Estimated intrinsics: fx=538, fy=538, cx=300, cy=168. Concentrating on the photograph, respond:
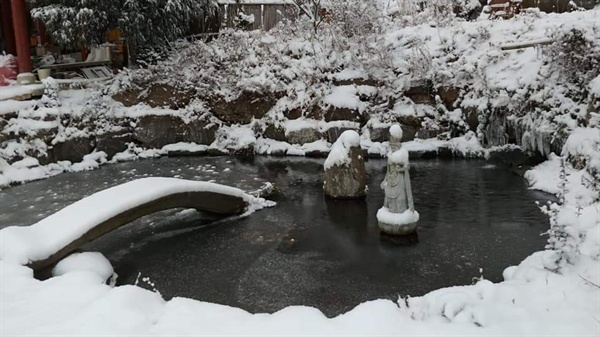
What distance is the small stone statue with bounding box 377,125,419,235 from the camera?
712cm

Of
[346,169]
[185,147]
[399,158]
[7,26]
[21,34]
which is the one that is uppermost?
[7,26]

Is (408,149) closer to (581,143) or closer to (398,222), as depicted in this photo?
(581,143)

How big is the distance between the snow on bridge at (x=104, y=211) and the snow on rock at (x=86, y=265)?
0.08m

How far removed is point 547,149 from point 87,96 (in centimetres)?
1083

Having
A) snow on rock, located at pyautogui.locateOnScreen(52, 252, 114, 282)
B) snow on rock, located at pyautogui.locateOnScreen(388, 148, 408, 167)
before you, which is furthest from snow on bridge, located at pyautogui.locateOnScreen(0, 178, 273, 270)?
snow on rock, located at pyautogui.locateOnScreen(388, 148, 408, 167)

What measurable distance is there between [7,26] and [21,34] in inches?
161

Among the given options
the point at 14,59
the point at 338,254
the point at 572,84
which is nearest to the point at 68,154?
the point at 14,59

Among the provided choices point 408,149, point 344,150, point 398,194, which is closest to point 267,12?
point 408,149

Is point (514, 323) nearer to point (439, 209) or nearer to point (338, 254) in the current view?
point (338, 254)

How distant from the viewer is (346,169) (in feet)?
29.9

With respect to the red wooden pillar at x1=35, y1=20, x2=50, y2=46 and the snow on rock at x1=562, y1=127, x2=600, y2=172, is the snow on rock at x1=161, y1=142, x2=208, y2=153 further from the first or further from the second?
the snow on rock at x1=562, y1=127, x2=600, y2=172

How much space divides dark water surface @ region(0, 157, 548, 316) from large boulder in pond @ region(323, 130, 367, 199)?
9.1 inches

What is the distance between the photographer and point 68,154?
41.4 ft

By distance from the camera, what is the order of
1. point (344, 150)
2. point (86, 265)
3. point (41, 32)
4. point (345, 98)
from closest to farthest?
1. point (86, 265)
2. point (344, 150)
3. point (345, 98)
4. point (41, 32)
